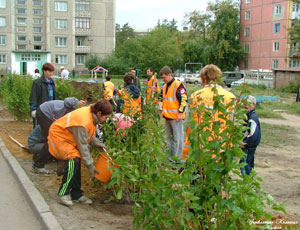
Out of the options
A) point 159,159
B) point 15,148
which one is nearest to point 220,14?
point 15,148

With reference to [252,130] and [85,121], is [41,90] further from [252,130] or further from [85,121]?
[252,130]

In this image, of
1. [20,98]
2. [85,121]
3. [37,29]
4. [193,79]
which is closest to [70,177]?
[85,121]

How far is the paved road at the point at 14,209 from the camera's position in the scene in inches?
179

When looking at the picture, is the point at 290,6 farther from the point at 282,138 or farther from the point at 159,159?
the point at 159,159

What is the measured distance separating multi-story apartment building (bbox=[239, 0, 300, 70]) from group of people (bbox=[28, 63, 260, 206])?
45.0m

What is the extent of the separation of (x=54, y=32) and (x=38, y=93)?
6045 cm

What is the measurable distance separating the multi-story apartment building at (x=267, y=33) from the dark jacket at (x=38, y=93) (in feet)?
150

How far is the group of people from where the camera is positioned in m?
4.63

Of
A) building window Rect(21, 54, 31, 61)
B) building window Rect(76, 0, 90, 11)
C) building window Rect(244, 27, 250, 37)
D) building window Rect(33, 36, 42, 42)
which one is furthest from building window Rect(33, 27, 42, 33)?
building window Rect(244, 27, 250, 37)

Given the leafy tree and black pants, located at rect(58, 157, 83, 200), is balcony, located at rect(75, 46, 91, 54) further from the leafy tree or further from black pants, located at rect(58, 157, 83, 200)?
black pants, located at rect(58, 157, 83, 200)

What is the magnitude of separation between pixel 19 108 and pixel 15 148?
12.4 ft

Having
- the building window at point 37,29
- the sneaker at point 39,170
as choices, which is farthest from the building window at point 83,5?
the sneaker at point 39,170

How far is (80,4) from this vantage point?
67062mm

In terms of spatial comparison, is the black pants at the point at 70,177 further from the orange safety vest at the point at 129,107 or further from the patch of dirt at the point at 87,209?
the orange safety vest at the point at 129,107
